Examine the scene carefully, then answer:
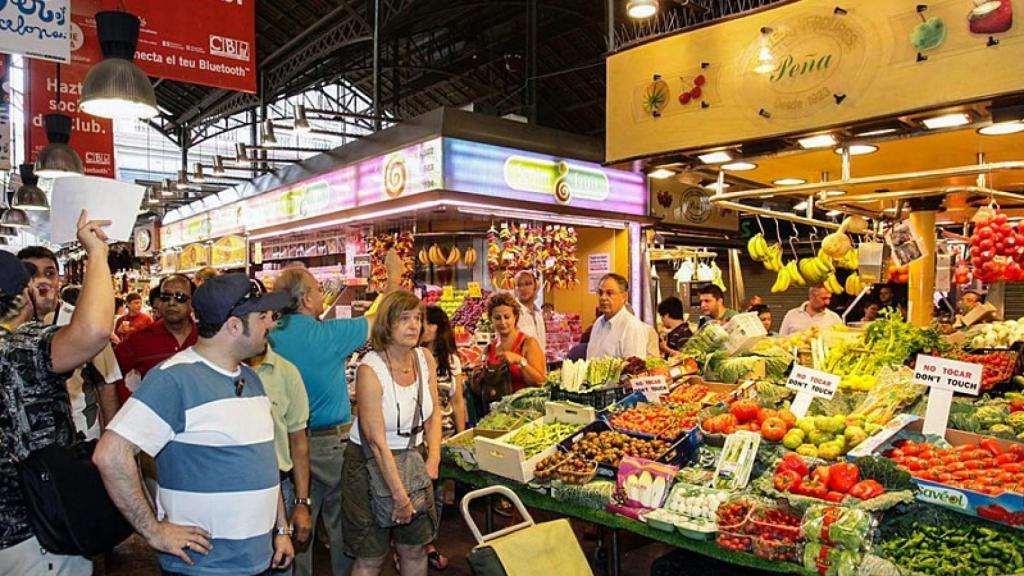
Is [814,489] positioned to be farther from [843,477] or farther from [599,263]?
[599,263]

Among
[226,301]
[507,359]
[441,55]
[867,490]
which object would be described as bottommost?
[867,490]

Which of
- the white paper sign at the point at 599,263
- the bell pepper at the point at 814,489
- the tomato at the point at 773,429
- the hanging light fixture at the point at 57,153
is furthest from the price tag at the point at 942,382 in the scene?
the hanging light fixture at the point at 57,153

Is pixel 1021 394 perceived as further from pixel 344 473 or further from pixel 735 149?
pixel 344 473

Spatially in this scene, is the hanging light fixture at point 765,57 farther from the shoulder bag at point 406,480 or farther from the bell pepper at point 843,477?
the shoulder bag at point 406,480

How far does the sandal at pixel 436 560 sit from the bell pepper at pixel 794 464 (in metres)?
2.49

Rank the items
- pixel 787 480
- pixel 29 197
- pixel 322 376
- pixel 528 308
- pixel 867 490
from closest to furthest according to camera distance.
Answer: pixel 867 490
pixel 787 480
pixel 322 376
pixel 528 308
pixel 29 197

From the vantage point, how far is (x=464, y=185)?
7.42 m

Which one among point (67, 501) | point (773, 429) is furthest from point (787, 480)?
point (67, 501)

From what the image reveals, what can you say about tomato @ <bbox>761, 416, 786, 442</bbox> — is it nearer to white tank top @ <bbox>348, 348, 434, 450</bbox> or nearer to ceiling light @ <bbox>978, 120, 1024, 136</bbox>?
white tank top @ <bbox>348, 348, 434, 450</bbox>

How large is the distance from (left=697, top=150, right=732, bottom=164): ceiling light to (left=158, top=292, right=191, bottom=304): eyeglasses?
3.68 meters

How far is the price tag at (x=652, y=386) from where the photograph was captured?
4.67 m

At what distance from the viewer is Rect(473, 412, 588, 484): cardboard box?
3.93 meters

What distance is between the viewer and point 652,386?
4680 millimetres

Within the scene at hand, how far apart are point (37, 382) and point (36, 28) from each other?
300cm
